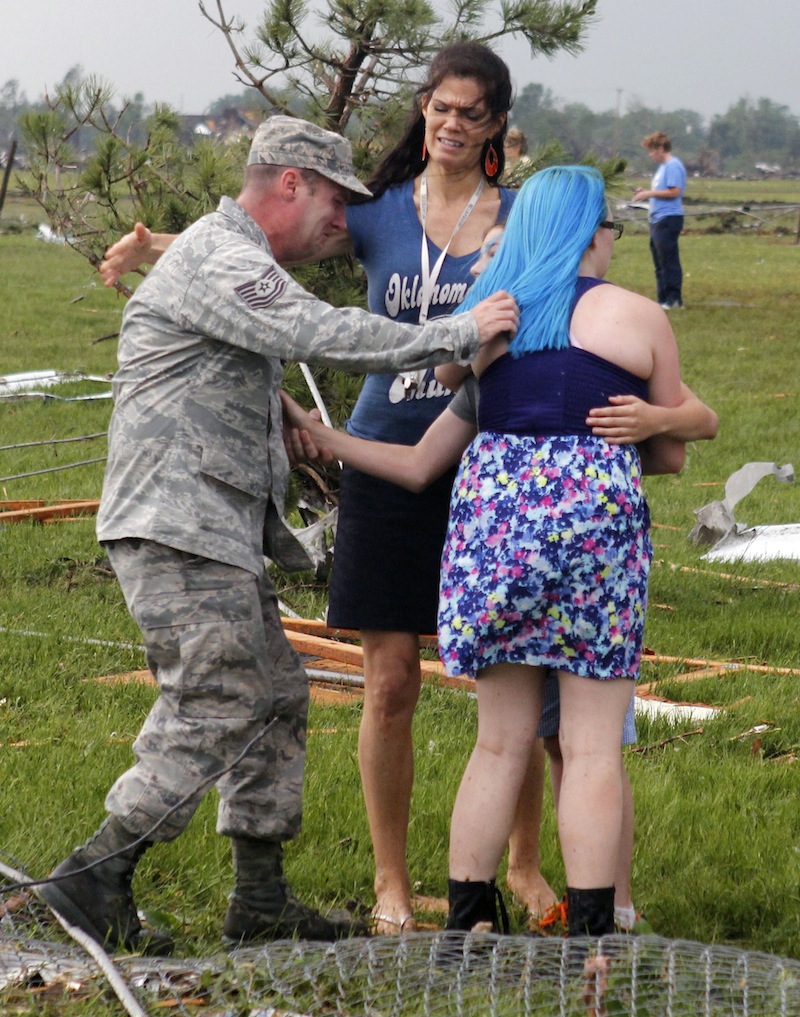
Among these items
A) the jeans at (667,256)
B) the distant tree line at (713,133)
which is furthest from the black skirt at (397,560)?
the distant tree line at (713,133)

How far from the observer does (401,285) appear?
3.74 m

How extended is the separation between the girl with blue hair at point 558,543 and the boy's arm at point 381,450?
0.89 feet

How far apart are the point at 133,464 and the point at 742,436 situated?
897cm

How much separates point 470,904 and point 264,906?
0.57 meters

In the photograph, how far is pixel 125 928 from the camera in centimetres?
334

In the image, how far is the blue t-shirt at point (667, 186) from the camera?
18688 mm

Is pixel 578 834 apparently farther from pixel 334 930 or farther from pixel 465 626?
pixel 334 930

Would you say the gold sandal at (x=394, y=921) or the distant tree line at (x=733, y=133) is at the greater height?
the distant tree line at (x=733, y=133)

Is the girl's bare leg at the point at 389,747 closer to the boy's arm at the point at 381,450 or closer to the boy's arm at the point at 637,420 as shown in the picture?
the boy's arm at the point at 381,450

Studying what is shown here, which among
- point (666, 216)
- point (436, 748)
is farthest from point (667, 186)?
point (436, 748)

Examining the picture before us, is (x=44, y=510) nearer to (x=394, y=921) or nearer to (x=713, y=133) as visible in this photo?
(x=394, y=921)

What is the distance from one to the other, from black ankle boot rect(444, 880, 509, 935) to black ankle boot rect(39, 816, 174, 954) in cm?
72

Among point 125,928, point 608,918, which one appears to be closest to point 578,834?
point 608,918

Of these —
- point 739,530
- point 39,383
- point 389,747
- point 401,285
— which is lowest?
point 389,747
